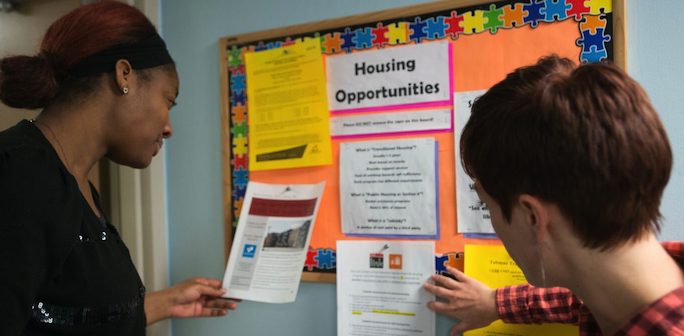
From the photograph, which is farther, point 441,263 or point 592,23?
point 441,263

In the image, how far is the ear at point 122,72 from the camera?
0.81 metres

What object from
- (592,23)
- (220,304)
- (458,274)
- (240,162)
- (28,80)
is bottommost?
(220,304)

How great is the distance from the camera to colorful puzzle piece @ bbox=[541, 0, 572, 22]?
897mm

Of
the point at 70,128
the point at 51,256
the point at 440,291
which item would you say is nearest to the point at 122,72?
the point at 70,128

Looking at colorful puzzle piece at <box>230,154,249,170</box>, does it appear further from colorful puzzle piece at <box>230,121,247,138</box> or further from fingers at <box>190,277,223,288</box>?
fingers at <box>190,277,223,288</box>

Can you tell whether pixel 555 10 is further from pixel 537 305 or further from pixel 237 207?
pixel 237 207

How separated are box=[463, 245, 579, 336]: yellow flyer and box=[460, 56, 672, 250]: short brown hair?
0.38 m

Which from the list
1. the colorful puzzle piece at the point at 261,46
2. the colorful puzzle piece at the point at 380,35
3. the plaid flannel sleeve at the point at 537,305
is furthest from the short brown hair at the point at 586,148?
the colorful puzzle piece at the point at 261,46

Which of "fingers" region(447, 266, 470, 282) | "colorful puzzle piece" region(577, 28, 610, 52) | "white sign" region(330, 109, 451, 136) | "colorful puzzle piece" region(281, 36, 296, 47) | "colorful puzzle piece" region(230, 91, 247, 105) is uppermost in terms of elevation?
"colorful puzzle piece" region(281, 36, 296, 47)

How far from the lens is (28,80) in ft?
2.47

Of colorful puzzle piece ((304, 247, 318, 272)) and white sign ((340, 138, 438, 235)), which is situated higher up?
white sign ((340, 138, 438, 235))

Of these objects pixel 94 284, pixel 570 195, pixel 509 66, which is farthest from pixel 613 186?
pixel 94 284

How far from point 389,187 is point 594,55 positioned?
1.58 feet

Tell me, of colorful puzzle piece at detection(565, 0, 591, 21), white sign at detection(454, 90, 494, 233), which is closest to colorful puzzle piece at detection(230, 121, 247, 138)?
white sign at detection(454, 90, 494, 233)
